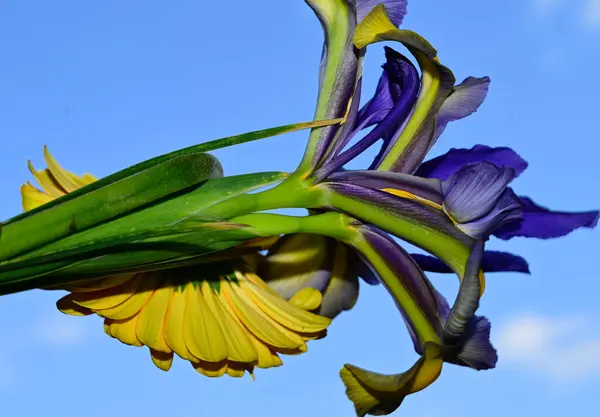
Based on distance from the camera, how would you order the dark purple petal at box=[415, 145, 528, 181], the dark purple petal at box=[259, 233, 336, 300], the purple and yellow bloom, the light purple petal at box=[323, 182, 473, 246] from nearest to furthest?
the purple and yellow bloom → the light purple petal at box=[323, 182, 473, 246] → the dark purple petal at box=[415, 145, 528, 181] → the dark purple petal at box=[259, 233, 336, 300]

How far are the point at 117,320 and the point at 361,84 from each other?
0.84 meters

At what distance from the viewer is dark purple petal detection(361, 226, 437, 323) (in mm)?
1974

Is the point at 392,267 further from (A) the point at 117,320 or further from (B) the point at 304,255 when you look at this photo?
(A) the point at 117,320

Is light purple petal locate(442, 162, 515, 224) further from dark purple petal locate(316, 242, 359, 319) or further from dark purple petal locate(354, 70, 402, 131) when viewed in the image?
dark purple petal locate(316, 242, 359, 319)

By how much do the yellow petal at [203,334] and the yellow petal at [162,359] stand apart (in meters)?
0.09

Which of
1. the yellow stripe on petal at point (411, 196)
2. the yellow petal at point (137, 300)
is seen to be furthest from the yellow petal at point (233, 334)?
the yellow stripe on petal at point (411, 196)

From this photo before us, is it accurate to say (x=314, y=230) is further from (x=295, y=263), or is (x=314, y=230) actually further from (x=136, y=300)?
(x=136, y=300)

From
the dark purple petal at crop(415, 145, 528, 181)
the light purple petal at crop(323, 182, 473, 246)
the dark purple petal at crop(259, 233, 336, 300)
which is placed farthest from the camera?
the dark purple petal at crop(259, 233, 336, 300)

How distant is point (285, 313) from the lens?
2082 mm

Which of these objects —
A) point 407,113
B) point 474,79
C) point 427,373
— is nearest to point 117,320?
point 427,373

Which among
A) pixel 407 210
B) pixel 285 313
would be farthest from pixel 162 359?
pixel 407 210

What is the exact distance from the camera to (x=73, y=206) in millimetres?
1680

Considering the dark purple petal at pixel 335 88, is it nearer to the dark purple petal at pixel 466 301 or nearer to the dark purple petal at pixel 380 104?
the dark purple petal at pixel 380 104

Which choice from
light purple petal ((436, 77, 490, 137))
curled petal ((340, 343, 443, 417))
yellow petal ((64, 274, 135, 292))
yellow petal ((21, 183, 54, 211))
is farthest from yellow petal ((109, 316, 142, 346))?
light purple petal ((436, 77, 490, 137))
